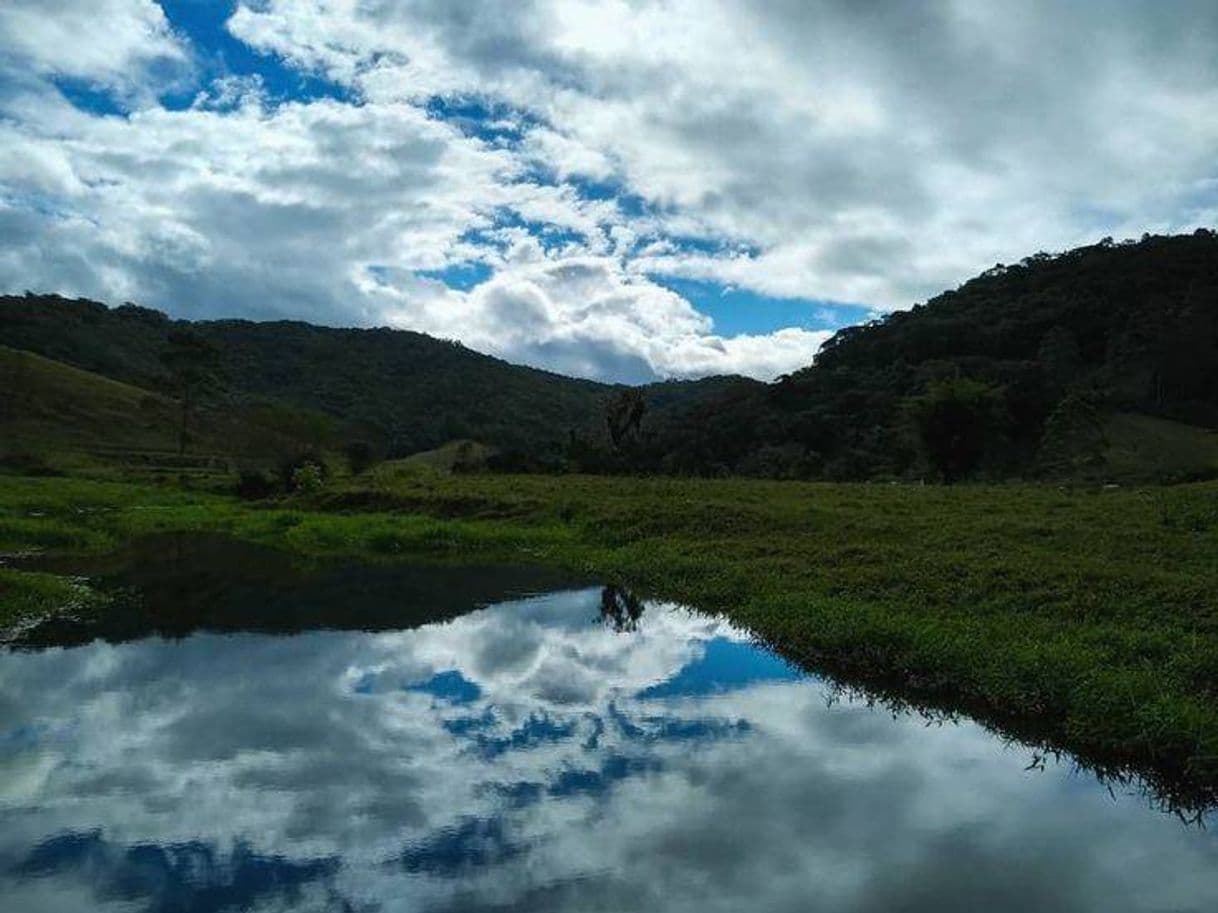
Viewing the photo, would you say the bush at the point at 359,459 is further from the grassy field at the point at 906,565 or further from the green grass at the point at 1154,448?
the green grass at the point at 1154,448

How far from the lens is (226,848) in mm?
9062

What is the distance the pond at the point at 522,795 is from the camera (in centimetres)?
841

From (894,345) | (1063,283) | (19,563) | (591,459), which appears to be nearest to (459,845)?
(19,563)

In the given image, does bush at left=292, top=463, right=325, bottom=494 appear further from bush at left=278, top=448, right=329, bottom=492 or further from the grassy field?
the grassy field

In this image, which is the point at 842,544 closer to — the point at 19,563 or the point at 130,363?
the point at 19,563

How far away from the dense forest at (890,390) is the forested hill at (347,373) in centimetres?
63

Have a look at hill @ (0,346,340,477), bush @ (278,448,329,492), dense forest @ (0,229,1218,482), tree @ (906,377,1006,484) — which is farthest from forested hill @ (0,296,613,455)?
tree @ (906,377,1006,484)

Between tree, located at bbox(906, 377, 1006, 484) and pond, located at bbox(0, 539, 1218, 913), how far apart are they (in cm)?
3261

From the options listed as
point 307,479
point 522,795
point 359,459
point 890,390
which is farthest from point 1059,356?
point 522,795

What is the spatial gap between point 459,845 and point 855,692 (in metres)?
7.98

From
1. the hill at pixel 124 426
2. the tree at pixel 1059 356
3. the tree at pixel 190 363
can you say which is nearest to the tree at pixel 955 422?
the tree at pixel 1059 356

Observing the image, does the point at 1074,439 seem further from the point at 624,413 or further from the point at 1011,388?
the point at 624,413

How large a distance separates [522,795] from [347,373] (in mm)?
170854

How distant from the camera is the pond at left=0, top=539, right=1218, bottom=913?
27.6 feet
